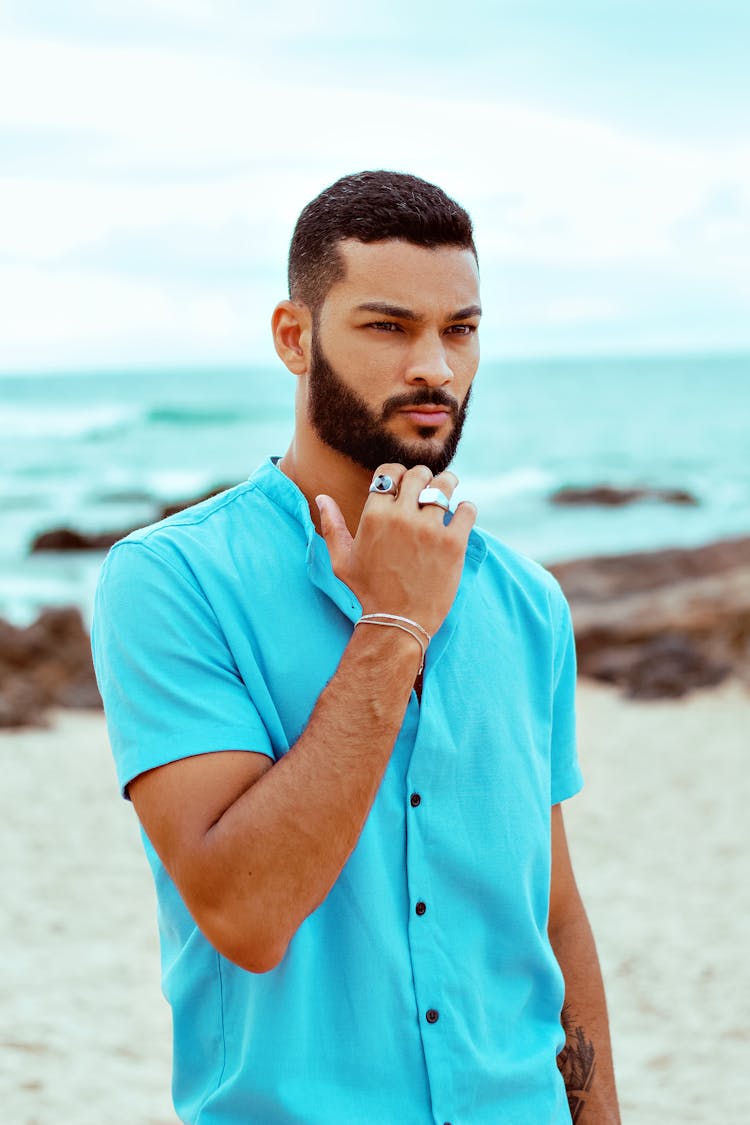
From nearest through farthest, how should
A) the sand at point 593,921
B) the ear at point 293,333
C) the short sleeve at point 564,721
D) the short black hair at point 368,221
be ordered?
the short black hair at point 368,221 → the ear at point 293,333 → the short sleeve at point 564,721 → the sand at point 593,921

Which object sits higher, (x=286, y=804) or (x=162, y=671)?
(x=162, y=671)

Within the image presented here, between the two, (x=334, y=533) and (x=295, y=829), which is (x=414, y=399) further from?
(x=295, y=829)

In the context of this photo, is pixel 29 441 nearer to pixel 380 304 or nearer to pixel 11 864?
pixel 11 864

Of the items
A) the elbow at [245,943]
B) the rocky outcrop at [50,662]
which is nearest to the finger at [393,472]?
the elbow at [245,943]

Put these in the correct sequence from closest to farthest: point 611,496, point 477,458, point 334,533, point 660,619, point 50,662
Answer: point 334,533
point 50,662
point 660,619
point 611,496
point 477,458

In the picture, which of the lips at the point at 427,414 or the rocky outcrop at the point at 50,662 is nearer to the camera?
the lips at the point at 427,414

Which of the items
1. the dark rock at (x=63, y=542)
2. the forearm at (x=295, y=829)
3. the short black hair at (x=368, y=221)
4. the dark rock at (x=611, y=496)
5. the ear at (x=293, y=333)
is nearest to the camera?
the forearm at (x=295, y=829)

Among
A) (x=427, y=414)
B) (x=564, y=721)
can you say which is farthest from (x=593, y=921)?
(x=427, y=414)

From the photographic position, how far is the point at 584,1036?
7.56 feet

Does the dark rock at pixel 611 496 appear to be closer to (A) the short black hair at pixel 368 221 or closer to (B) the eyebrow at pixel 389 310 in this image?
(A) the short black hair at pixel 368 221

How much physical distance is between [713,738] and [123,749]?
10.9 meters

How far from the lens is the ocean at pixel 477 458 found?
27672 mm

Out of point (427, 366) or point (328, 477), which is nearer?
point (427, 366)

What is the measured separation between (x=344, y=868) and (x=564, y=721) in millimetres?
621
